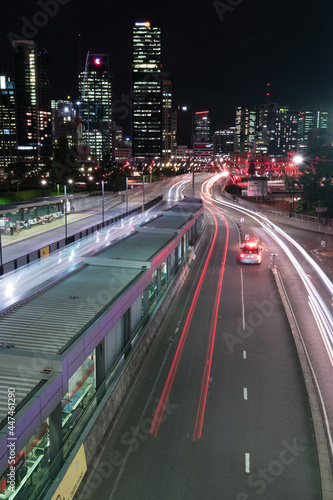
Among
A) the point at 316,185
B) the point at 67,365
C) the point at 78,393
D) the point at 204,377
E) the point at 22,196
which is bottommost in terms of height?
the point at 204,377

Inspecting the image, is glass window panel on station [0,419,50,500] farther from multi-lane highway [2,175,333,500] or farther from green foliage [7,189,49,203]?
green foliage [7,189,49,203]

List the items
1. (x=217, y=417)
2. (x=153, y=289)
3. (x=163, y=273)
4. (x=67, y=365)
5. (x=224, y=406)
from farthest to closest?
(x=163, y=273) → (x=153, y=289) → (x=224, y=406) → (x=217, y=417) → (x=67, y=365)

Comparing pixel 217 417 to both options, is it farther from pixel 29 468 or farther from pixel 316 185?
pixel 316 185

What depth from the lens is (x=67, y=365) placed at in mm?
10422

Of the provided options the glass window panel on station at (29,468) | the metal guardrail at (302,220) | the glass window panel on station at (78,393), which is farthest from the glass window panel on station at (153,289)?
the metal guardrail at (302,220)

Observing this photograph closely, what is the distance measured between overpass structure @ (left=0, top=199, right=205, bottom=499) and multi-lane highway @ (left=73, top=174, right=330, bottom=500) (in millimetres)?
897

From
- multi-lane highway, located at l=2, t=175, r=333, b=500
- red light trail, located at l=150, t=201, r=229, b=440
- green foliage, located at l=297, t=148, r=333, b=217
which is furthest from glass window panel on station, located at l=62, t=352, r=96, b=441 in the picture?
green foliage, located at l=297, t=148, r=333, b=217

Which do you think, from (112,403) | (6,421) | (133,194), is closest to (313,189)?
(133,194)

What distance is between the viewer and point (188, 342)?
789 inches

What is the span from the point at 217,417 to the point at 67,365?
6034 millimetres

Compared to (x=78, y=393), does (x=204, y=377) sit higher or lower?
lower

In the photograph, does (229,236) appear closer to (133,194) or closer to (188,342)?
(188,342)

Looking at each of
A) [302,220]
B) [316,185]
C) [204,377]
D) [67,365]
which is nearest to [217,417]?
[204,377]

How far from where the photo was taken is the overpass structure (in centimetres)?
880
